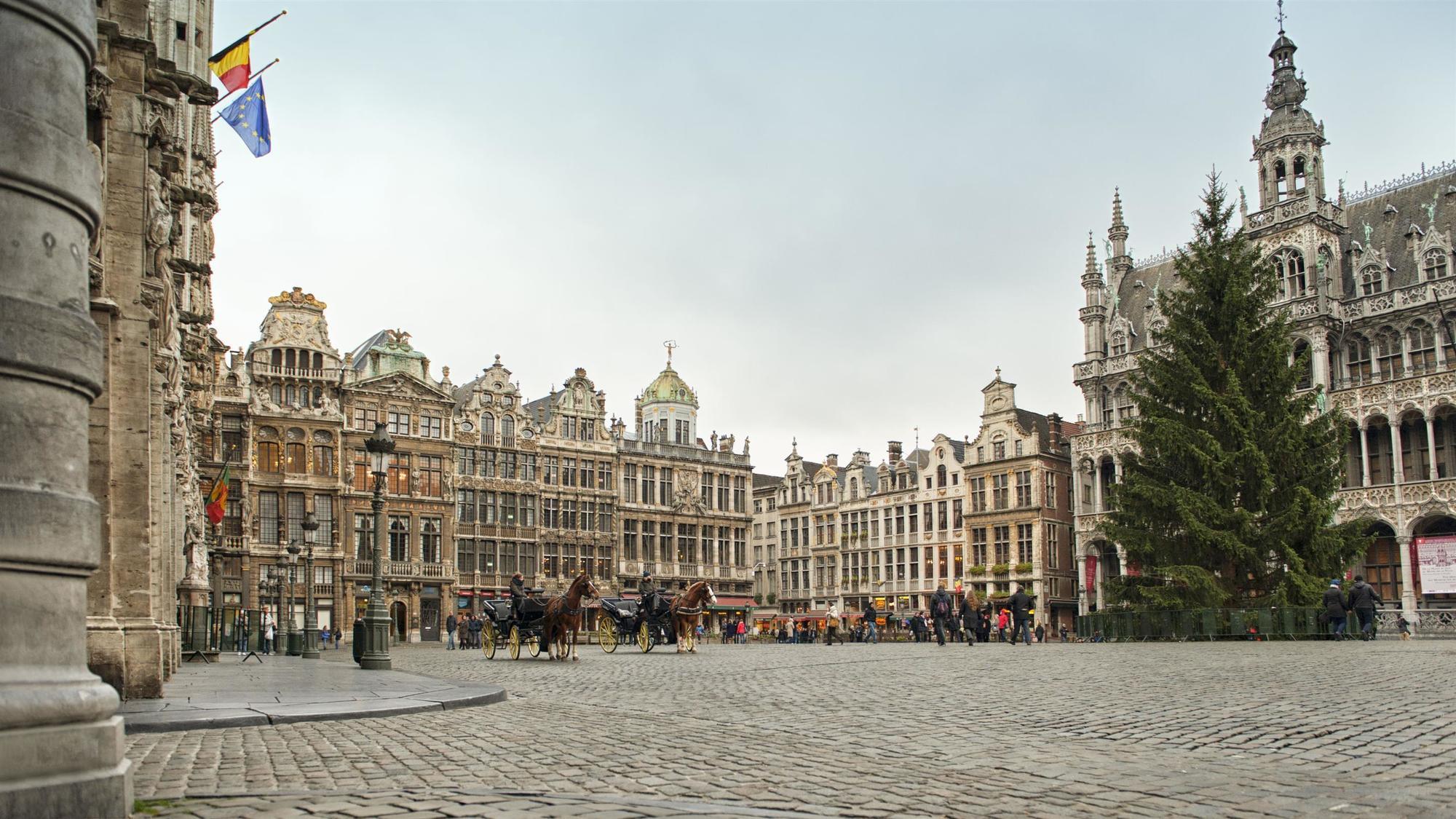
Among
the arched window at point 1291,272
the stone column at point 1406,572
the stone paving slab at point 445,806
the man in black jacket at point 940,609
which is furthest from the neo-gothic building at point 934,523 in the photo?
the stone paving slab at point 445,806

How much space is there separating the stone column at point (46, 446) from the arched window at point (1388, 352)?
55897mm

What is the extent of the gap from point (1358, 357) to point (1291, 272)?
4.78 meters

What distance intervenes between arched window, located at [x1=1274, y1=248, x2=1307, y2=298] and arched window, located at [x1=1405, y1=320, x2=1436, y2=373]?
4977 mm

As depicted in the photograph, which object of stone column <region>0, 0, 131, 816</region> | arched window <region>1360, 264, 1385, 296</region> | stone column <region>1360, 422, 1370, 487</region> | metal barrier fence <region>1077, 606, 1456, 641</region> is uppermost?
arched window <region>1360, 264, 1385, 296</region>

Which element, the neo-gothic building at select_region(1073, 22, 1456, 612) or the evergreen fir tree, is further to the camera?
the neo-gothic building at select_region(1073, 22, 1456, 612)

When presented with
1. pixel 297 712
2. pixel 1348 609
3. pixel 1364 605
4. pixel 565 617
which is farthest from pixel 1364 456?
pixel 297 712

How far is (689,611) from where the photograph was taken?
94.6ft

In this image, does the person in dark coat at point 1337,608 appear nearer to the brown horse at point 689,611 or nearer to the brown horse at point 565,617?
the brown horse at point 689,611

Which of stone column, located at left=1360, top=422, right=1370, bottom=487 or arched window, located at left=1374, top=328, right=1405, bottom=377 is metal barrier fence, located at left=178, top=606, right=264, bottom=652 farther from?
arched window, located at left=1374, top=328, right=1405, bottom=377

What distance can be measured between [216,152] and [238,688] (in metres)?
24.3

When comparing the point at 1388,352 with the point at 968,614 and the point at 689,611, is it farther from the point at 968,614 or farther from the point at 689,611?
the point at 689,611

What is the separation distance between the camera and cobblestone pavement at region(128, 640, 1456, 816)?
20.4 ft

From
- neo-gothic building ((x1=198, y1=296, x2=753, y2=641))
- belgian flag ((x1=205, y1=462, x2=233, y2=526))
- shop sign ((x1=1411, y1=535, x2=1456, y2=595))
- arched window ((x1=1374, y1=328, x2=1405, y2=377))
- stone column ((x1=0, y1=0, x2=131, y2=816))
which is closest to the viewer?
stone column ((x1=0, y1=0, x2=131, y2=816))

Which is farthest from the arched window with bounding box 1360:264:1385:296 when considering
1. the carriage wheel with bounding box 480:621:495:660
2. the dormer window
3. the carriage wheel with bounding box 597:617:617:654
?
the carriage wheel with bounding box 480:621:495:660
